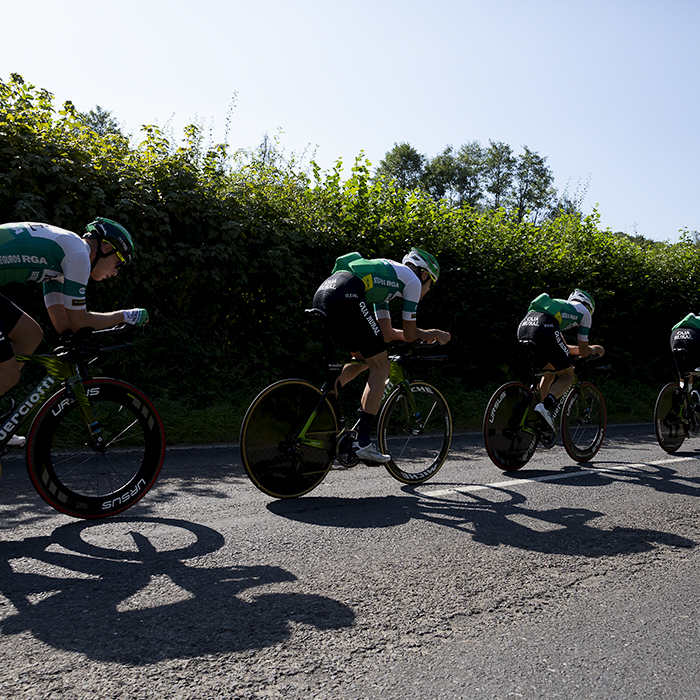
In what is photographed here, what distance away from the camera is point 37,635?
2.59m

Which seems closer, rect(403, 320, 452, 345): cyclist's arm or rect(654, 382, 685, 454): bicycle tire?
rect(403, 320, 452, 345): cyclist's arm

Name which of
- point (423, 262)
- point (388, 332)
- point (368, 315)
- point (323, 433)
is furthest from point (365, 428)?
point (423, 262)

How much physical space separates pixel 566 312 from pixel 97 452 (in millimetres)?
5103

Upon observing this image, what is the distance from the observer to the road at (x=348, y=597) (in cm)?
240

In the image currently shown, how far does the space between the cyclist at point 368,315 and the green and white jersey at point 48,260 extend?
1.85 m

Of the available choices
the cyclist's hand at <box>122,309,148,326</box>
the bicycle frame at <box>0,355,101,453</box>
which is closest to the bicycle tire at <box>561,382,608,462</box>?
the cyclist's hand at <box>122,309,148,326</box>

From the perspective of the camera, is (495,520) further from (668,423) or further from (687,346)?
(687,346)

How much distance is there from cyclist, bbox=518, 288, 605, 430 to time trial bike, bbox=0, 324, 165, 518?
13.7 feet

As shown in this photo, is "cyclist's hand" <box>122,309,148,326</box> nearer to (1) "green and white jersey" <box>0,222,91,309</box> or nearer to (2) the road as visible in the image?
(1) "green and white jersey" <box>0,222,91,309</box>

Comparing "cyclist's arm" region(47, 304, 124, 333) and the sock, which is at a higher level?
"cyclist's arm" region(47, 304, 124, 333)

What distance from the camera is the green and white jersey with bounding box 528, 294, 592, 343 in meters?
7.18

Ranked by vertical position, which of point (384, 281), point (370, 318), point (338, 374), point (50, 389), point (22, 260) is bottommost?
point (50, 389)

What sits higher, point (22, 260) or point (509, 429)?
point (22, 260)

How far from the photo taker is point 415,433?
5.82 m
